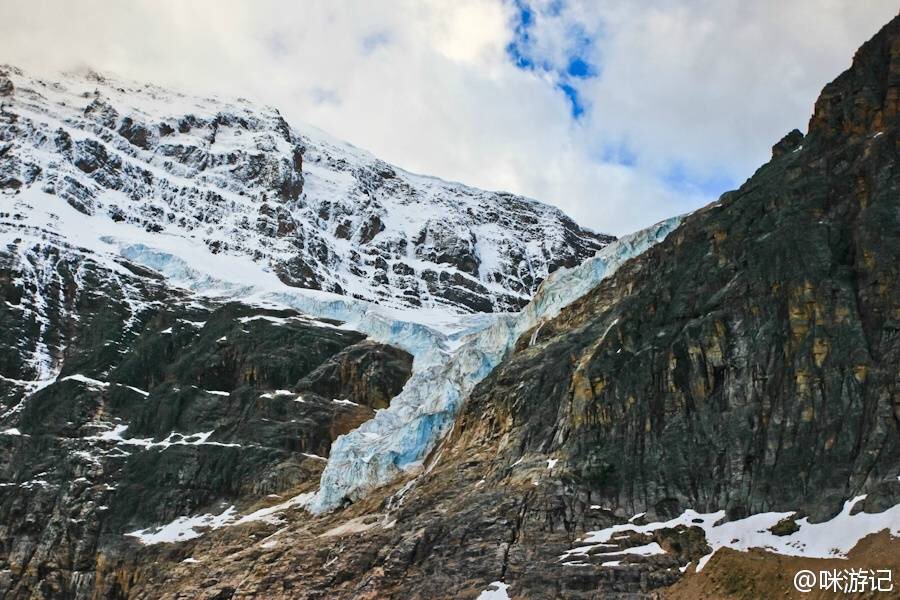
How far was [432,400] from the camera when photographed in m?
102

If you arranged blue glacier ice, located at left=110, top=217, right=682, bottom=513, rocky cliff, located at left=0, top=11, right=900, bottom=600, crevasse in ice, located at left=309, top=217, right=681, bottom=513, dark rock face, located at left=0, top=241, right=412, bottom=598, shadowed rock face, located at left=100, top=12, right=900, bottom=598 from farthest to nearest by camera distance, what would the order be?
dark rock face, located at left=0, top=241, right=412, bottom=598
blue glacier ice, located at left=110, top=217, right=682, bottom=513
crevasse in ice, located at left=309, top=217, right=681, bottom=513
shadowed rock face, located at left=100, top=12, right=900, bottom=598
rocky cliff, located at left=0, top=11, right=900, bottom=600

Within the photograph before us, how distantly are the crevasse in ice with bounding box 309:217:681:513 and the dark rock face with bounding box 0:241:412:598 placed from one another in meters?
8.56

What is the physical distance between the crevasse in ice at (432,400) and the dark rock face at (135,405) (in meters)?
8.56

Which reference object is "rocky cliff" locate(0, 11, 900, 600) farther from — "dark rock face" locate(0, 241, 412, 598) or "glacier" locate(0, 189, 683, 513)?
"glacier" locate(0, 189, 683, 513)

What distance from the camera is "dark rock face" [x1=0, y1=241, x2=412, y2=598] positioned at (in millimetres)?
104688

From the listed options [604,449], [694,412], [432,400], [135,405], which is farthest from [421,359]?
[694,412]

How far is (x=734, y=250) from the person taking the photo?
73.8 meters

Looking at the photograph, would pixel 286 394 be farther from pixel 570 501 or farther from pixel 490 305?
pixel 490 305

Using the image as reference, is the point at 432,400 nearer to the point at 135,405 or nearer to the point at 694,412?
the point at 135,405

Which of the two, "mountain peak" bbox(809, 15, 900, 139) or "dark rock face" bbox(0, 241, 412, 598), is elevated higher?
"mountain peak" bbox(809, 15, 900, 139)

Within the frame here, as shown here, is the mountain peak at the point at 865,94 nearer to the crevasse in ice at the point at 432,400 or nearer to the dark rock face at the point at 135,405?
the crevasse in ice at the point at 432,400

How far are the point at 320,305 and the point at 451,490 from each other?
2573 inches

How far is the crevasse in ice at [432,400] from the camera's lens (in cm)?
9269

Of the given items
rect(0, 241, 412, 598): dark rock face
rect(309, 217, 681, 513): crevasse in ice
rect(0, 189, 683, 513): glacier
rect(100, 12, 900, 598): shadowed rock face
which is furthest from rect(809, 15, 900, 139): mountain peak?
rect(0, 241, 412, 598): dark rock face
